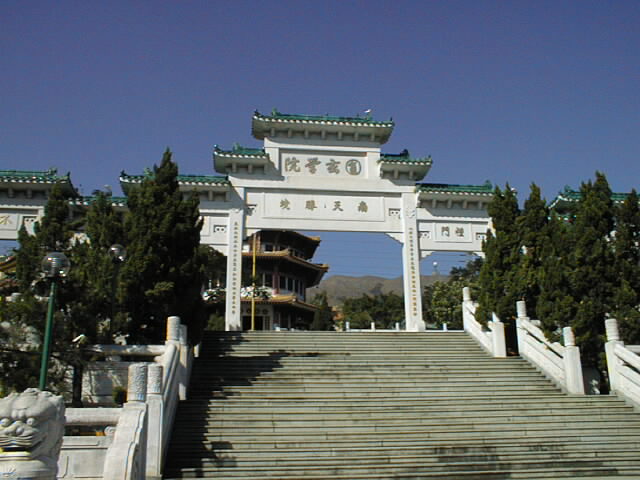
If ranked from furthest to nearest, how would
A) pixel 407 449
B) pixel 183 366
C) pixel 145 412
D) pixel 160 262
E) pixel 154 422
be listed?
pixel 160 262
pixel 183 366
pixel 407 449
pixel 154 422
pixel 145 412

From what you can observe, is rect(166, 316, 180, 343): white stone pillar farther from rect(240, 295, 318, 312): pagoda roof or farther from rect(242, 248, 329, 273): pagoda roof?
rect(242, 248, 329, 273): pagoda roof

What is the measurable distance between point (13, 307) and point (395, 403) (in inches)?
266

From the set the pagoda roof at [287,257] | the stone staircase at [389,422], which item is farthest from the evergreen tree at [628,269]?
the pagoda roof at [287,257]

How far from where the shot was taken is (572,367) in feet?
40.3

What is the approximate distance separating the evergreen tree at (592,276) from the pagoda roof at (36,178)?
14.9 m

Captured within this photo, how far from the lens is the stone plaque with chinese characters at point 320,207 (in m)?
20.2

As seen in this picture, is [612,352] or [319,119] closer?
[612,352]

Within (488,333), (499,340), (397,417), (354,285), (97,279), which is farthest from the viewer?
(354,285)

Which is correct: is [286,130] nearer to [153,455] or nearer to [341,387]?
[341,387]

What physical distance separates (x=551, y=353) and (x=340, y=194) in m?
9.52

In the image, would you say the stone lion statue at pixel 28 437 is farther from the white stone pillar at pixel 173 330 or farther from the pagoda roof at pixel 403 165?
the pagoda roof at pixel 403 165

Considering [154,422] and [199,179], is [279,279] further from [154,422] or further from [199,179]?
[154,422]

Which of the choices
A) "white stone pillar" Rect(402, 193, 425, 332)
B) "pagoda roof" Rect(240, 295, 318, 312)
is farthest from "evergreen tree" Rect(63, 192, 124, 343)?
"pagoda roof" Rect(240, 295, 318, 312)

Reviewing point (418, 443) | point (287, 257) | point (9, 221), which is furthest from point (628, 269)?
point (287, 257)
